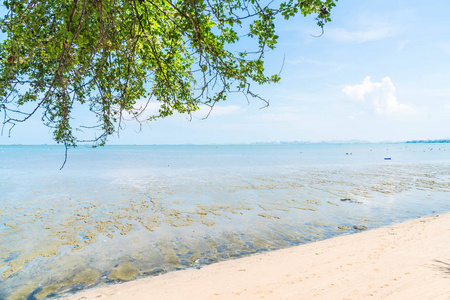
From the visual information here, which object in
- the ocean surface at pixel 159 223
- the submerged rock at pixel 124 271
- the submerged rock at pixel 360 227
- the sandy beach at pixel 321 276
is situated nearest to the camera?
the sandy beach at pixel 321 276

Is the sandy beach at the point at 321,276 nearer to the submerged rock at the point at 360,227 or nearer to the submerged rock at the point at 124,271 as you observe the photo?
the submerged rock at the point at 124,271

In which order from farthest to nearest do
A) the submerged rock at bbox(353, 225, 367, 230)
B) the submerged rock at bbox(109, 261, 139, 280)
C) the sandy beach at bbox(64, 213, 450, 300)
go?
the submerged rock at bbox(353, 225, 367, 230)
the submerged rock at bbox(109, 261, 139, 280)
the sandy beach at bbox(64, 213, 450, 300)

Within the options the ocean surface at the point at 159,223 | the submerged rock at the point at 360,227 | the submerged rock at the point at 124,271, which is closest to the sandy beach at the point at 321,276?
the submerged rock at the point at 124,271

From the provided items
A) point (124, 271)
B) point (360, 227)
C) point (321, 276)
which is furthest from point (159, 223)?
point (360, 227)

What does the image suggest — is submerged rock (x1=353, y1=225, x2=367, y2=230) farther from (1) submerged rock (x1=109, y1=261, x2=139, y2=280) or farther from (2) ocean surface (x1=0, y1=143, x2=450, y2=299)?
(1) submerged rock (x1=109, y1=261, x2=139, y2=280)

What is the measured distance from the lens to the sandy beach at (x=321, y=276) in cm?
543

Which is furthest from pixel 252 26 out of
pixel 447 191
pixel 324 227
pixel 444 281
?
pixel 447 191

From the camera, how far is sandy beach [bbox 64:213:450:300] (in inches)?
214

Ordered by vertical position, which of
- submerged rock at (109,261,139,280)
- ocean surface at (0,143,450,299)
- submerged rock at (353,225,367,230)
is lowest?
submerged rock at (109,261,139,280)

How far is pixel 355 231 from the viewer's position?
34.7ft

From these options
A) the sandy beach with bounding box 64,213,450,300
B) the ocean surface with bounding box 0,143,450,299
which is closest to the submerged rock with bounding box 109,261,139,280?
the ocean surface with bounding box 0,143,450,299

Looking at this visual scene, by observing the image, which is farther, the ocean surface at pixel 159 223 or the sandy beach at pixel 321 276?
the ocean surface at pixel 159 223

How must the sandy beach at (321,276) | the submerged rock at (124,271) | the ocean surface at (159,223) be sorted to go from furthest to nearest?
the ocean surface at (159,223), the submerged rock at (124,271), the sandy beach at (321,276)

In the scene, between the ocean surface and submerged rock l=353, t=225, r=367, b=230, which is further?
submerged rock l=353, t=225, r=367, b=230
